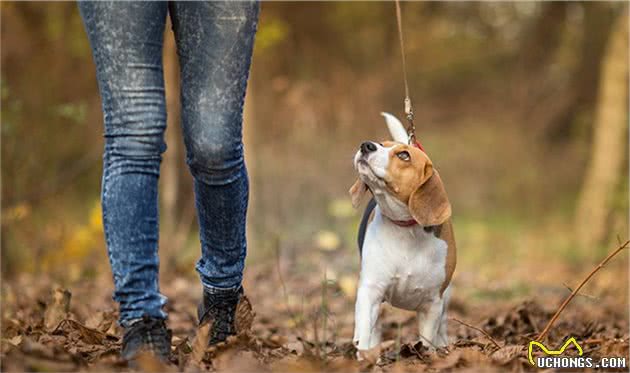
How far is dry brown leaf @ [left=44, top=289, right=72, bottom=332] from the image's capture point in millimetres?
3876

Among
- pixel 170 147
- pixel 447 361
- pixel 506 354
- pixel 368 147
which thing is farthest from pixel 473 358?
pixel 170 147

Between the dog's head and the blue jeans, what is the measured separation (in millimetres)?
711

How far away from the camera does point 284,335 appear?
14.8ft

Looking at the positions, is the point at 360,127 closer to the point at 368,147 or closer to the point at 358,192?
the point at 358,192

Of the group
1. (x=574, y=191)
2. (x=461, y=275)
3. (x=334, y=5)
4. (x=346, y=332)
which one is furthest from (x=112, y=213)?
(x=574, y=191)

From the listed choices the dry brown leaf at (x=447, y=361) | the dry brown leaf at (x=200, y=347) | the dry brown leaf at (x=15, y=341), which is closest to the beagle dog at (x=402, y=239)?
the dry brown leaf at (x=447, y=361)

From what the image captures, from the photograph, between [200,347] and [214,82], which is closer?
[200,347]

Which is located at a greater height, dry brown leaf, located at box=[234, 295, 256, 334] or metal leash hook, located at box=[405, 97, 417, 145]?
metal leash hook, located at box=[405, 97, 417, 145]

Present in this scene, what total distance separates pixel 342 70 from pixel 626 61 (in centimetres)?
410

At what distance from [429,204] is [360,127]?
819cm

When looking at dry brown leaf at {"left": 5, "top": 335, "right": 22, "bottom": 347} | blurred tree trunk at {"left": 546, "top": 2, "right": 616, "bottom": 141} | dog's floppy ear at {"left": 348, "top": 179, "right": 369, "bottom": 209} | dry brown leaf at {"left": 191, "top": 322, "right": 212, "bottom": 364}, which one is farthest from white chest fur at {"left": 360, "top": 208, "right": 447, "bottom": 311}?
blurred tree trunk at {"left": 546, "top": 2, "right": 616, "bottom": 141}

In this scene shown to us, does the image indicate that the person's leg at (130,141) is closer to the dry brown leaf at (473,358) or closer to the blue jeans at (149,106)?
the blue jeans at (149,106)

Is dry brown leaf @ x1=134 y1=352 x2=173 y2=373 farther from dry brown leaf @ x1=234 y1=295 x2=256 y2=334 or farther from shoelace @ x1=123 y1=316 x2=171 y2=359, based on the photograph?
dry brown leaf @ x1=234 y1=295 x2=256 y2=334

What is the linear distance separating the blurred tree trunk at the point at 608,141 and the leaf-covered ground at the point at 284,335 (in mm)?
4929
